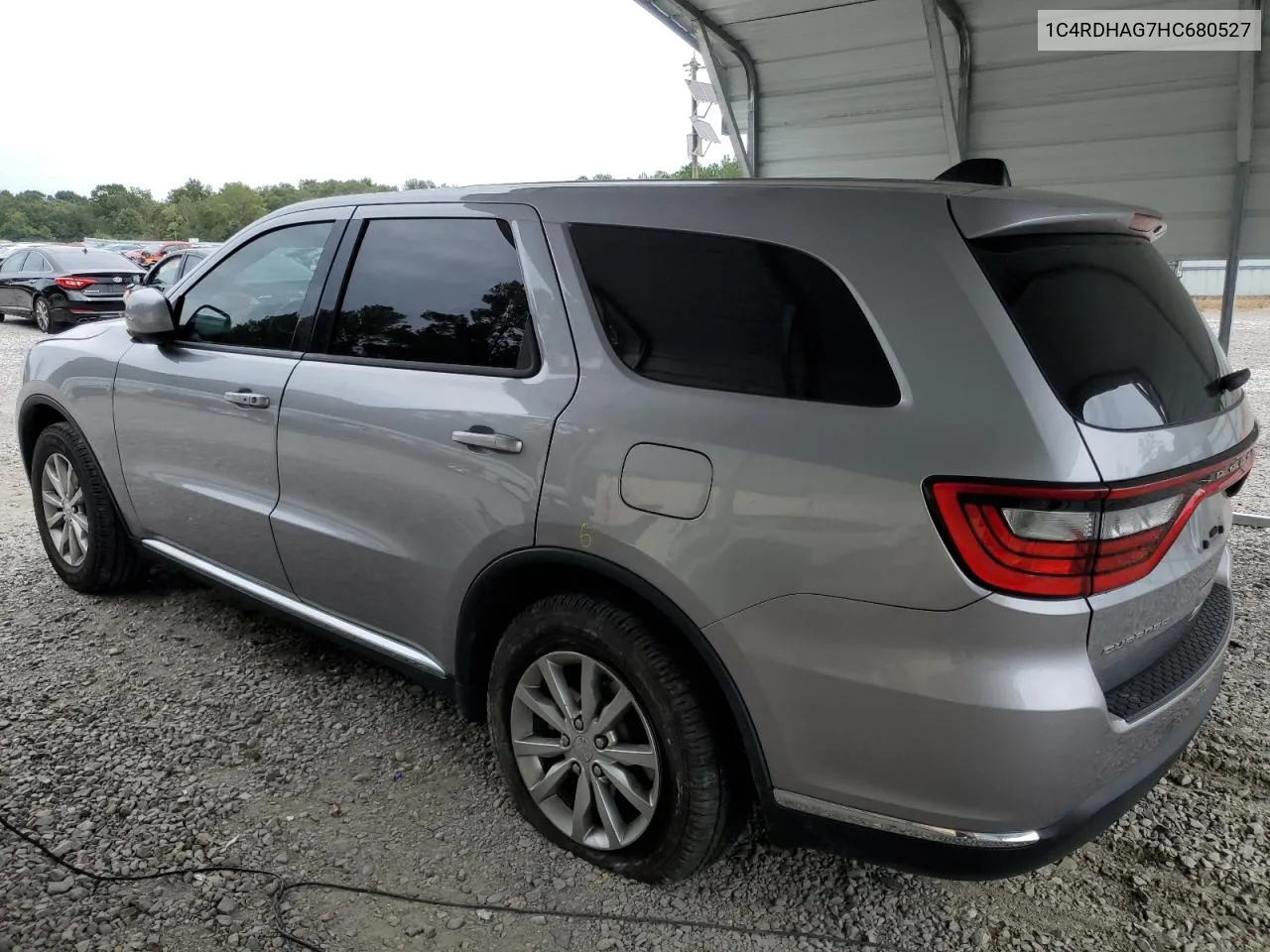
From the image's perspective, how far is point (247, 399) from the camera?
10.1ft

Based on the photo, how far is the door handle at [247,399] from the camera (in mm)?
3037

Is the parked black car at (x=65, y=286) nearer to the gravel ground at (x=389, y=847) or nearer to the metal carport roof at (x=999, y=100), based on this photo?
the metal carport roof at (x=999, y=100)

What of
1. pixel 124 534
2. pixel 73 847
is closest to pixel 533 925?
pixel 73 847

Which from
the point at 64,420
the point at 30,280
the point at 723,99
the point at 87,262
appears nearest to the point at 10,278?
the point at 30,280

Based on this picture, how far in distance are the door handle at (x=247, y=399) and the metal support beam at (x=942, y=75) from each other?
5.05 metres

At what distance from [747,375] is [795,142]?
257 inches

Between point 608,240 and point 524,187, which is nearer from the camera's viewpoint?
point 608,240

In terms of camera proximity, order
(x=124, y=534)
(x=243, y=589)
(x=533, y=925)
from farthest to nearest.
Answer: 1. (x=124, y=534)
2. (x=243, y=589)
3. (x=533, y=925)

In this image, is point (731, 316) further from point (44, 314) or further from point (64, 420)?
point (44, 314)

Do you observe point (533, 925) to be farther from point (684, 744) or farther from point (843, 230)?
point (843, 230)

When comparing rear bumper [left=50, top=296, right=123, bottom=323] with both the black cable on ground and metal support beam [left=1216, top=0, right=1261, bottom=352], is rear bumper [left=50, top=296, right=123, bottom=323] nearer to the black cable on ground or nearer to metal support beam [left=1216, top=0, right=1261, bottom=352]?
the black cable on ground

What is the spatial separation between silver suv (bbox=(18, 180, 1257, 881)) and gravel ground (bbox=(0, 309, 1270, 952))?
10.4 inches

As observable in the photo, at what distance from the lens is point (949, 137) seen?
6730mm

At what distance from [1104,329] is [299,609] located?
257 centimetres
